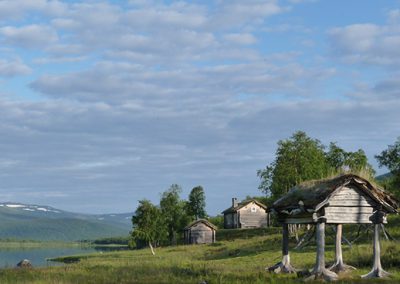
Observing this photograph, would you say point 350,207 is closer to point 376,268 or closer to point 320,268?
point 376,268

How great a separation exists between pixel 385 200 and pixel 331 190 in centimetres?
280

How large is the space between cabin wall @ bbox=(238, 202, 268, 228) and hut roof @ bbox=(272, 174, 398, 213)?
81.0m

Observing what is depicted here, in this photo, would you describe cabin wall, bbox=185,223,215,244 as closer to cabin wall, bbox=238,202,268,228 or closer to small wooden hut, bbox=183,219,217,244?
small wooden hut, bbox=183,219,217,244

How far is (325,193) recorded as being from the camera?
81.7 ft

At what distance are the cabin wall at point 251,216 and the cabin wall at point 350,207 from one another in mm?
82071

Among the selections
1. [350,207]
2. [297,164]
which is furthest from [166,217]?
[350,207]

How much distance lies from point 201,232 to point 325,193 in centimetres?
7740

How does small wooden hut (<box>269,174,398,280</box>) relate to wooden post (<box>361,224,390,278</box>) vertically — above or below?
above

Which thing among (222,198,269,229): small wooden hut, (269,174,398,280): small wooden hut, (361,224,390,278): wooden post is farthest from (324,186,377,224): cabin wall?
(222,198,269,229): small wooden hut

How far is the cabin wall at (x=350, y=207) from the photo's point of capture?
24891mm

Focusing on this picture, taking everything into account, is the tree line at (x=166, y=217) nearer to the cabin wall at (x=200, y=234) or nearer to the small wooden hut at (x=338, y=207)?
the cabin wall at (x=200, y=234)

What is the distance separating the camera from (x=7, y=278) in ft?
82.4

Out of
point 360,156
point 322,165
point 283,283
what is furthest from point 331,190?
point 360,156

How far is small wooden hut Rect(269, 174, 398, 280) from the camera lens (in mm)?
24516
